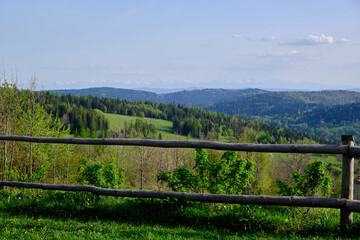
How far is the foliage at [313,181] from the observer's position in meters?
5.48

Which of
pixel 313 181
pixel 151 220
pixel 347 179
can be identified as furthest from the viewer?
pixel 313 181

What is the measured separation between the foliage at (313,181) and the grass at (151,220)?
0.35m

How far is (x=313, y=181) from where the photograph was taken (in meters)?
5.54

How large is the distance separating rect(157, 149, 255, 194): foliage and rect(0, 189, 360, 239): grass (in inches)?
16.2

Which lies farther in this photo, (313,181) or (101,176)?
Answer: (101,176)

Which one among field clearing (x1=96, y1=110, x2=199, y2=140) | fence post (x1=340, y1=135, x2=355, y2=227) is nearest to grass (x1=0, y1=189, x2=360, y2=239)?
fence post (x1=340, y1=135, x2=355, y2=227)

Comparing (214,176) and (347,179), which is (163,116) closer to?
(214,176)

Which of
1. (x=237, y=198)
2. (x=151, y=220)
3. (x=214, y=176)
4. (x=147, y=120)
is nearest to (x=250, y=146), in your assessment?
(x=237, y=198)

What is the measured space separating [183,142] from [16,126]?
13.1m

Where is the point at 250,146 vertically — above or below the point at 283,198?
above

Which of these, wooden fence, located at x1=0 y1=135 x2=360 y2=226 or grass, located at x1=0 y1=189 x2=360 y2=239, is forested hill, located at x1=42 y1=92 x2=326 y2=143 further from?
wooden fence, located at x1=0 y1=135 x2=360 y2=226

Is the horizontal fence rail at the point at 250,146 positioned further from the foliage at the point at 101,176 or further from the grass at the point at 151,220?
the grass at the point at 151,220

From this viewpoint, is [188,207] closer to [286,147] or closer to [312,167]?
[286,147]

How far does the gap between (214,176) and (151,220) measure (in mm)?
1440
